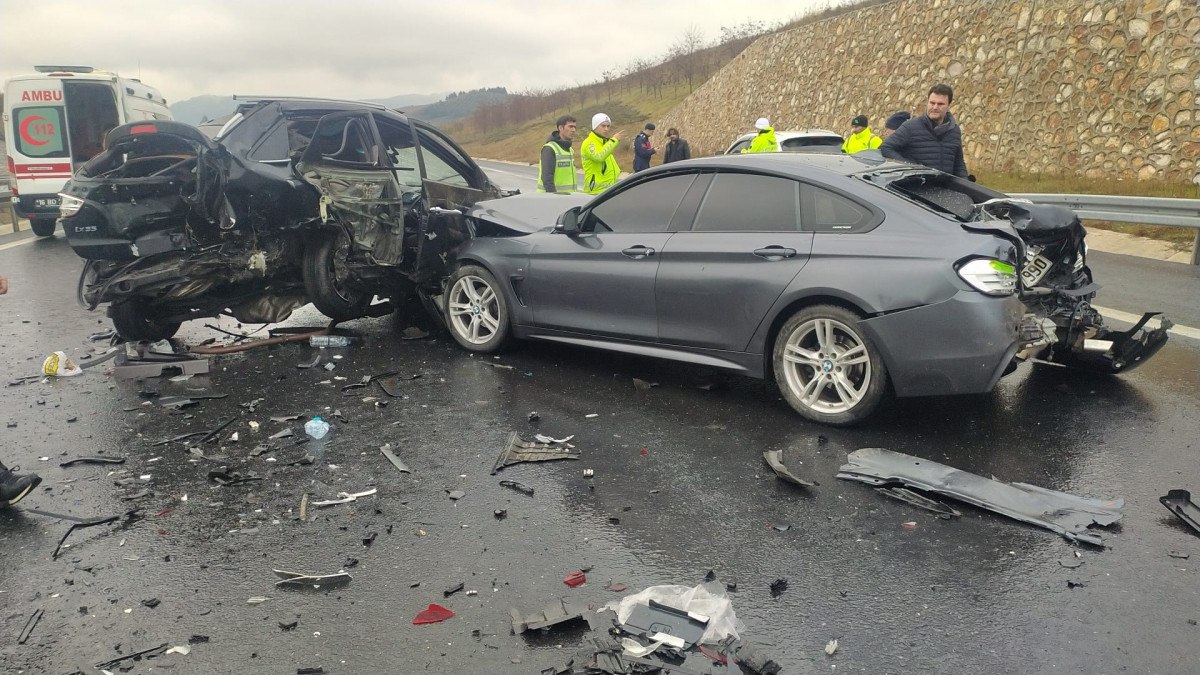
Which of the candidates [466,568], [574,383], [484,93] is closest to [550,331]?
[574,383]

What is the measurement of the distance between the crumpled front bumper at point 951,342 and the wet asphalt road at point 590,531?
39cm

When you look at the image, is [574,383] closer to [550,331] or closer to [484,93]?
[550,331]

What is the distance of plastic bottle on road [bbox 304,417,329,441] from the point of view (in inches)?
215

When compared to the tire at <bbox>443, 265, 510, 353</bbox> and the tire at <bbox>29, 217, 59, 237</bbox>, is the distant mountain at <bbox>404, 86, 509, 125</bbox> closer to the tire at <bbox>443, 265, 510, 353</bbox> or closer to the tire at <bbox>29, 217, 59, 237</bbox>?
the tire at <bbox>29, 217, 59, 237</bbox>

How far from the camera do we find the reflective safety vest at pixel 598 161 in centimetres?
1125

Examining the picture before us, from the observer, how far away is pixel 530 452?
5.08 metres

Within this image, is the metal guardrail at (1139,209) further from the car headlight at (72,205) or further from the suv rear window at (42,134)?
the suv rear window at (42,134)

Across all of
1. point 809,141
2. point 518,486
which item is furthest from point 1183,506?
point 809,141

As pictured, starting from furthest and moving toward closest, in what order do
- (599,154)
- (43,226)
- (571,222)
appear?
1. (43,226)
2. (599,154)
3. (571,222)

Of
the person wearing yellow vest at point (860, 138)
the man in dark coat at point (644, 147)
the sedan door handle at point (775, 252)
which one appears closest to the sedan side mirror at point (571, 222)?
the sedan door handle at point (775, 252)

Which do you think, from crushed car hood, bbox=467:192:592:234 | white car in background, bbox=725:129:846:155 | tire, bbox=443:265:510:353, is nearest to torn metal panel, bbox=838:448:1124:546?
tire, bbox=443:265:510:353

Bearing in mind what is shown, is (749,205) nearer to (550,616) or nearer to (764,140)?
(550,616)

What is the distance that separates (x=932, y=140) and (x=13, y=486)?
744 centimetres

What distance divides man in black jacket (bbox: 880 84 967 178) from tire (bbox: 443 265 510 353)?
3.79m
